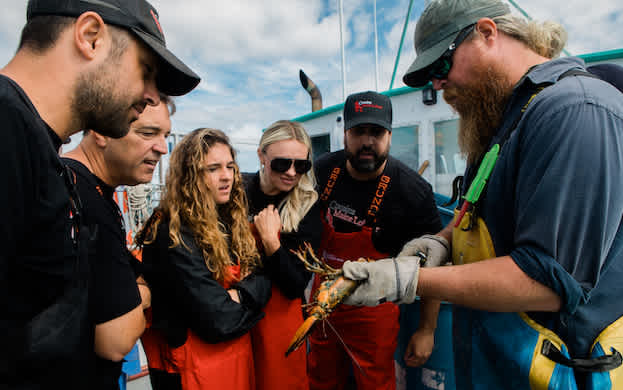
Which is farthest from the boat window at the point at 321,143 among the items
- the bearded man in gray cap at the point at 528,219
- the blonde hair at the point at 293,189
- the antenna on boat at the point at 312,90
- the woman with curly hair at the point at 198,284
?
the bearded man in gray cap at the point at 528,219

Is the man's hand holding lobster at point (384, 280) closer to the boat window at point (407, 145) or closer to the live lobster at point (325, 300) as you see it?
the live lobster at point (325, 300)

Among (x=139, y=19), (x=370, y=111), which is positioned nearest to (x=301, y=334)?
(x=139, y=19)

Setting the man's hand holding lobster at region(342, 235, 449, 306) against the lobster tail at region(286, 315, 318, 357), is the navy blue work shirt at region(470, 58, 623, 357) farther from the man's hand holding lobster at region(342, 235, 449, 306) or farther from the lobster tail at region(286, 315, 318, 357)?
the lobster tail at region(286, 315, 318, 357)

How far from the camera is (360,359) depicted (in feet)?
8.17

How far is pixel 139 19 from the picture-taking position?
1.07 m

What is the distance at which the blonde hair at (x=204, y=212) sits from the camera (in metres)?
1.92

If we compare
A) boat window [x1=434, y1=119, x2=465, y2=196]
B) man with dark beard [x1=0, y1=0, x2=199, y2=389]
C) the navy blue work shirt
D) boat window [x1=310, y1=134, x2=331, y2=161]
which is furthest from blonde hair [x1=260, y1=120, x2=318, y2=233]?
boat window [x1=310, y1=134, x2=331, y2=161]

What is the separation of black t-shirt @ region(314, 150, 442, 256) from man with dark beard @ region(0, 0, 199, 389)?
1.96m

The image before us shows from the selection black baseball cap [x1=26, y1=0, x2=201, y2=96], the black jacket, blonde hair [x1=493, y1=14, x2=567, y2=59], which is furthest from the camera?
the black jacket

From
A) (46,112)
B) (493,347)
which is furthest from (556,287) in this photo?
(46,112)

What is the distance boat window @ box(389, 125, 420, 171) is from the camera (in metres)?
5.18

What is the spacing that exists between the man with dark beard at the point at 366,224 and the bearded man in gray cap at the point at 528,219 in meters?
0.93

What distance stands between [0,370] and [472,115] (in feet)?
6.64

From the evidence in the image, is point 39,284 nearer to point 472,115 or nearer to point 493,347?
point 493,347
